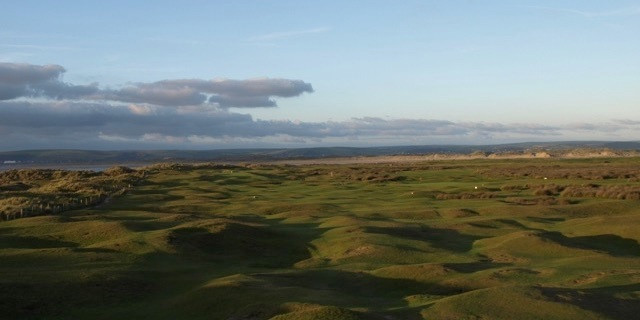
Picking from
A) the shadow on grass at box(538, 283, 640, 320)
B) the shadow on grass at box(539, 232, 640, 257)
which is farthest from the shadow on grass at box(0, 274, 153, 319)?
the shadow on grass at box(539, 232, 640, 257)

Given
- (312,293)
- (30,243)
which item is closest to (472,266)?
(312,293)

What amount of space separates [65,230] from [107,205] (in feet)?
58.2

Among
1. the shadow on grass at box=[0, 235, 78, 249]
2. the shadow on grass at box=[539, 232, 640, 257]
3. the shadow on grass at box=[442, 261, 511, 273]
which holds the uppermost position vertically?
the shadow on grass at box=[0, 235, 78, 249]

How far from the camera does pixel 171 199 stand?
1907 inches

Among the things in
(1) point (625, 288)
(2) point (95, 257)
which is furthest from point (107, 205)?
(1) point (625, 288)

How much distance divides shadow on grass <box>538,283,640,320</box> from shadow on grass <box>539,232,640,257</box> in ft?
31.5

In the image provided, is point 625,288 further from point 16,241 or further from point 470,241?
point 16,241

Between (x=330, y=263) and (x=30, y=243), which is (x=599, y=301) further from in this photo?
(x=30, y=243)

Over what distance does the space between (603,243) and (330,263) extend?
11.5m

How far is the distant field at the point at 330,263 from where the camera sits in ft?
48.7

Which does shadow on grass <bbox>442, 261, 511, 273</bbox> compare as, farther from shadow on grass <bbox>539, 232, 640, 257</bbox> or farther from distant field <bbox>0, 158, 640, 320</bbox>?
shadow on grass <bbox>539, 232, 640, 257</bbox>

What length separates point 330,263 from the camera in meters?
22.2

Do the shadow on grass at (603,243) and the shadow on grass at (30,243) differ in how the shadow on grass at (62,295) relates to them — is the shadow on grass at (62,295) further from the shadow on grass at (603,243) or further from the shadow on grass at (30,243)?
the shadow on grass at (603,243)

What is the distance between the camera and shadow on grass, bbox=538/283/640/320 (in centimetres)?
1398
